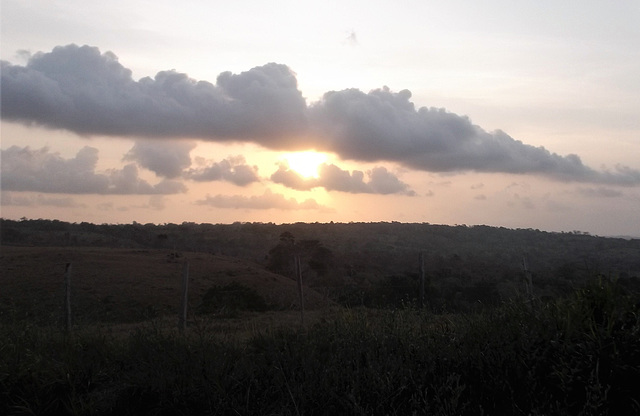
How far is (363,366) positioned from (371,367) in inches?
21.0

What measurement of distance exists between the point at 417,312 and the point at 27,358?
209 inches

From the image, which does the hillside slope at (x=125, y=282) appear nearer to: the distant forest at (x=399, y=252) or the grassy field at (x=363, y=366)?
the distant forest at (x=399, y=252)

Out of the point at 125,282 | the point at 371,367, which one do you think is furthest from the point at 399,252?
the point at 371,367

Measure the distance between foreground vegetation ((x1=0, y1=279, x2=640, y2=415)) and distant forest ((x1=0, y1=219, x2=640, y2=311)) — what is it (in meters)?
1.13

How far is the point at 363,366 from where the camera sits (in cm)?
691

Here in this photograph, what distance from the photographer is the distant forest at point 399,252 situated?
2677cm

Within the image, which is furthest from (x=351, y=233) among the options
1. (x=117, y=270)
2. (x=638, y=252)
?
(x=117, y=270)

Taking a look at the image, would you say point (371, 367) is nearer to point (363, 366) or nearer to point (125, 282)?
point (363, 366)

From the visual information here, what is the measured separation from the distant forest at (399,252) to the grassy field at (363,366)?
1111mm

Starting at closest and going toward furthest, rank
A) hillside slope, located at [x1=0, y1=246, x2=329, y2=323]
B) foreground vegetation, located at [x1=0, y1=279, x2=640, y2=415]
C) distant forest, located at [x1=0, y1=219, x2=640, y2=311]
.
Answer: foreground vegetation, located at [x1=0, y1=279, x2=640, y2=415] < hillside slope, located at [x1=0, y1=246, x2=329, y2=323] < distant forest, located at [x1=0, y1=219, x2=640, y2=311]

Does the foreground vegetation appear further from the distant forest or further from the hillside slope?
the hillside slope

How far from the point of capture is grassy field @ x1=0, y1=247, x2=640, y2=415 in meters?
5.81

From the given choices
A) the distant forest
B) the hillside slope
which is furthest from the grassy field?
the hillside slope

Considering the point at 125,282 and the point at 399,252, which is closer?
the point at 125,282
